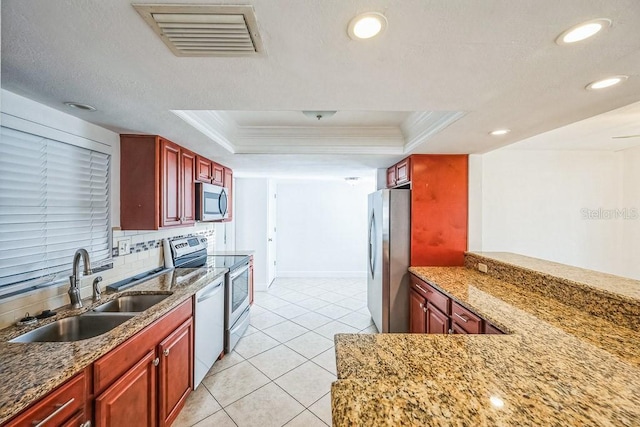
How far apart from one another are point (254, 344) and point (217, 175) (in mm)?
2099

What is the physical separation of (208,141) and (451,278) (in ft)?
8.40

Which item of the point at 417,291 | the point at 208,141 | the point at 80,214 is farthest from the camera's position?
the point at 417,291

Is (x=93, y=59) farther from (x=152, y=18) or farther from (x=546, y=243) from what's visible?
(x=546, y=243)

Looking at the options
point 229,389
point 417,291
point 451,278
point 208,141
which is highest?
point 208,141

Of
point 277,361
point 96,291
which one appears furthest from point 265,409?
point 96,291

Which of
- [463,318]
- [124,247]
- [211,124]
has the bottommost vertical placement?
[463,318]

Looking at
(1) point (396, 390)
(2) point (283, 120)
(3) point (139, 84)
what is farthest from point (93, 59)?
(1) point (396, 390)

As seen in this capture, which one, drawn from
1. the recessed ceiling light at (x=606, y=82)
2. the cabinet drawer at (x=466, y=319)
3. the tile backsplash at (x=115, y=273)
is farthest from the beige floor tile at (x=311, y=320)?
the recessed ceiling light at (x=606, y=82)

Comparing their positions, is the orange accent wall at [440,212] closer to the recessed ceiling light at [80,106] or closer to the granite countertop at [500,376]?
the granite countertop at [500,376]

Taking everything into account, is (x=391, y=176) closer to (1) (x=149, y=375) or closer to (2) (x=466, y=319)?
(2) (x=466, y=319)

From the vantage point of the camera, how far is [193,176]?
9.20 feet

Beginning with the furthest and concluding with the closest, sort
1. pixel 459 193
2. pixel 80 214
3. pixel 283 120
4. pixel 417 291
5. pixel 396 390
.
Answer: pixel 459 193 < pixel 417 291 < pixel 283 120 < pixel 80 214 < pixel 396 390

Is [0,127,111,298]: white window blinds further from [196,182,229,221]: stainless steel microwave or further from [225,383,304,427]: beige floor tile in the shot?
[225,383,304,427]: beige floor tile

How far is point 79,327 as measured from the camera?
157 centimetres
